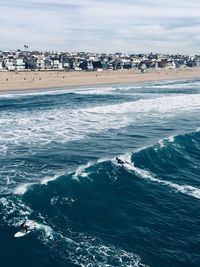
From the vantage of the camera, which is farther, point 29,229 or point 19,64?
point 19,64

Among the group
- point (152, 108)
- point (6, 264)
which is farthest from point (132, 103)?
point (6, 264)

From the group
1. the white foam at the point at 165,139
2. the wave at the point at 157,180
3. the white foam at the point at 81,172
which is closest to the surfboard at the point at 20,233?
the white foam at the point at 81,172

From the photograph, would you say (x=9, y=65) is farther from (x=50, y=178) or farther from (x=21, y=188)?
(x=21, y=188)

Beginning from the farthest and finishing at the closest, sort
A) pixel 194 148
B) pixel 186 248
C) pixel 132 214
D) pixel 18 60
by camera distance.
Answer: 1. pixel 18 60
2. pixel 194 148
3. pixel 132 214
4. pixel 186 248

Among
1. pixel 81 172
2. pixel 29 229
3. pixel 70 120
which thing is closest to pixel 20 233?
pixel 29 229

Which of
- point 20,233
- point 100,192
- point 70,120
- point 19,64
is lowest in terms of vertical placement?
point 100,192

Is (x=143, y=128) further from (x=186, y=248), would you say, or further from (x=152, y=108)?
(x=186, y=248)

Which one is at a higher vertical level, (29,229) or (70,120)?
(29,229)

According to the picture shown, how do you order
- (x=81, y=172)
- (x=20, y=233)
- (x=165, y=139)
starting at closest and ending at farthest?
(x=20, y=233)
(x=81, y=172)
(x=165, y=139)

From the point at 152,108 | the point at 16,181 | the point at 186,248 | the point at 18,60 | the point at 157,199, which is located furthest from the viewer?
the point at 18,60
